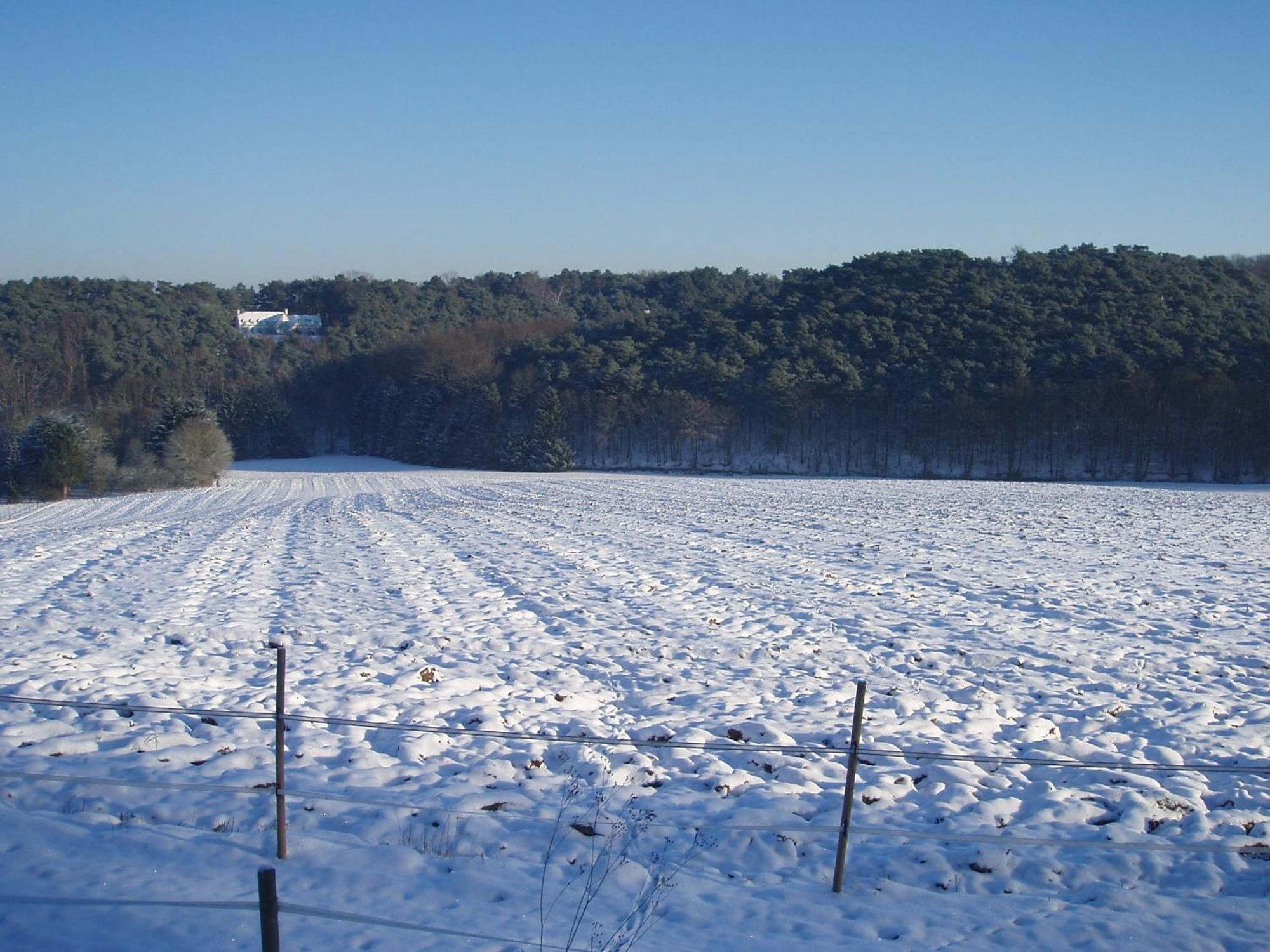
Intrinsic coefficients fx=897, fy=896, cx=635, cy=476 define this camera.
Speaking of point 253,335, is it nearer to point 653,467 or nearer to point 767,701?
point 653,467

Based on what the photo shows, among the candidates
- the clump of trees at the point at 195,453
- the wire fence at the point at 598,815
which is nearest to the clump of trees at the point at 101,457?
the clump of trees at the point at 195,453

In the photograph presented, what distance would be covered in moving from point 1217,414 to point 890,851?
170 ft

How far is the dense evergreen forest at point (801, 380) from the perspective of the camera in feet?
169

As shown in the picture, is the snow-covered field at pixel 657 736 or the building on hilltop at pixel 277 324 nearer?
the snow-covered field at pixel 657 736

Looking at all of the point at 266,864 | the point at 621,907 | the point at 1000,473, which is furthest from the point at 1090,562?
the point at 1000,473

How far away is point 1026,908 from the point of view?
4750 millimetres

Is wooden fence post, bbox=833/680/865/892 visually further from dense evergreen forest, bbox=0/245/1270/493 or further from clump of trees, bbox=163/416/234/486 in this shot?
clump of trees, bbox=163/416/234/486

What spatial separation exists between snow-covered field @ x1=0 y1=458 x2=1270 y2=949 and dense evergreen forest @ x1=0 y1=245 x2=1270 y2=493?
37.6 m

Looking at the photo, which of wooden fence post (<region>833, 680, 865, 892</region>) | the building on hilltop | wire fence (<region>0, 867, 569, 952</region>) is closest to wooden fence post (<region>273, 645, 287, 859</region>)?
wire fence (<region>0, 867, 569, 952</region>)

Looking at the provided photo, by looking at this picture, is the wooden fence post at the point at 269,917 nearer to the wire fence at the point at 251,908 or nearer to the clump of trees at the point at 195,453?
the wire fence at the point at 251,908

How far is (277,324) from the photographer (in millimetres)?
125500

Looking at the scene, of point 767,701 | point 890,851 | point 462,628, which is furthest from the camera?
point 462,628

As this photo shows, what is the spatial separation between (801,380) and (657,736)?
5397 centimetres

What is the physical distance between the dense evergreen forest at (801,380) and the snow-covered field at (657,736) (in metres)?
37.6
